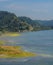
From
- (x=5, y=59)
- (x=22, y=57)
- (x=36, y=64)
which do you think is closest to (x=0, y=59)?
(x=5, y=59)

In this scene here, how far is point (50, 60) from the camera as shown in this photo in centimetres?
6638

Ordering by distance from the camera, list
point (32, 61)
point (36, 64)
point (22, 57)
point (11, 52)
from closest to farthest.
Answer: point (36, 64)
point (32, 61)
point (22, 57)
point (11, 52)

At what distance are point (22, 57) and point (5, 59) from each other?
481 centimetres

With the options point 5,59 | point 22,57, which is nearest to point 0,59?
point 5,59

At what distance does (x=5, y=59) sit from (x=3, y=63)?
18.7 feet

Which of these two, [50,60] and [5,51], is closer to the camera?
[50,60]

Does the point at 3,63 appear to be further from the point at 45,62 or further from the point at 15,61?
the point at 45,62

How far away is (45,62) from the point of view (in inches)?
2518

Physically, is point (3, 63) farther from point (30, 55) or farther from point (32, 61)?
point (30, 55)

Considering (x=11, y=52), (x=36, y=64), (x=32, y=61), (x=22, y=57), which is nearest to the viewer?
(x=36, y=64)

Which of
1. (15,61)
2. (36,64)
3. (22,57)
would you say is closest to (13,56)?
(22,57)

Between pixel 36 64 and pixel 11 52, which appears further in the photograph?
pixel 11 52

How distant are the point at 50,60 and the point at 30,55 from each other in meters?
9.57

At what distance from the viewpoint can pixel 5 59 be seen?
6831cm
